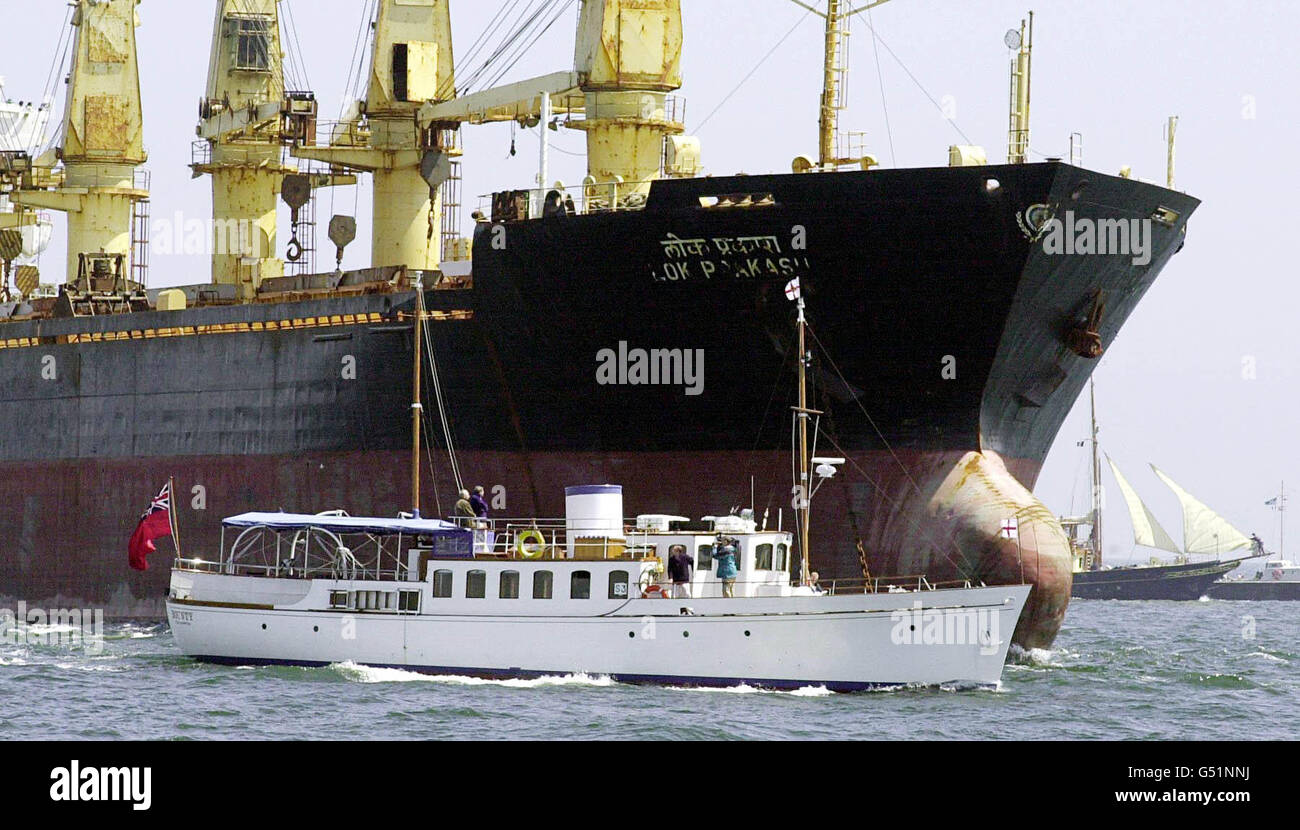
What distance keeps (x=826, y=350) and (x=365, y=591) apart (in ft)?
32.3

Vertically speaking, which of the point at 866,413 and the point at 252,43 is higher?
the point at 252,43

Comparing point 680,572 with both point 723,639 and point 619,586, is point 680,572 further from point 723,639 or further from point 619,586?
point 723,639

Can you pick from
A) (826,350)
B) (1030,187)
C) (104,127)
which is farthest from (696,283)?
(104,127)

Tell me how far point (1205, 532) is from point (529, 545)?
8491 cm

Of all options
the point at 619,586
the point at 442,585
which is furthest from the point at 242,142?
the point at 619,586

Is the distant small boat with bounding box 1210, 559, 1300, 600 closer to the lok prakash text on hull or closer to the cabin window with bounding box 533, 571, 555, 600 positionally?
the lok prakash text on hull

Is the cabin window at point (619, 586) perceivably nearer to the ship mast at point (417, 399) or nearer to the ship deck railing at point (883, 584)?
the ship deck railing at point (883, 584)

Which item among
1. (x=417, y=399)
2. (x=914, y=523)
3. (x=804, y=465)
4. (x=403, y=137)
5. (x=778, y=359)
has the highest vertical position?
(x=403, y=137)

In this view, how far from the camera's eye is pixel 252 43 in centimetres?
5528

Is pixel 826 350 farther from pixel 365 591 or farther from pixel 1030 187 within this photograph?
pixel 365 591

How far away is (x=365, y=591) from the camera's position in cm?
3553

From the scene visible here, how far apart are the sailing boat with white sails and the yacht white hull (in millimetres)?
73414

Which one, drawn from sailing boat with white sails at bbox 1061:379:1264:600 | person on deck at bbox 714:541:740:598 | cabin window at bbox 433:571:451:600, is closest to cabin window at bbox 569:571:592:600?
person on deck at bbox 714:541:740:598

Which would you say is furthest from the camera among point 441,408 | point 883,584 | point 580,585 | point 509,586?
point 441,408
